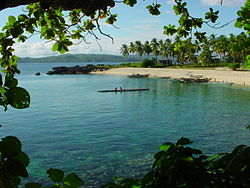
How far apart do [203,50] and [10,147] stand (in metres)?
43.2

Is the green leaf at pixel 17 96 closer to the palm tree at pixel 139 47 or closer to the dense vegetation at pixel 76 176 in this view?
the dense vegetation at pixel 76 176

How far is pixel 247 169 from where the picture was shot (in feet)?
5.67

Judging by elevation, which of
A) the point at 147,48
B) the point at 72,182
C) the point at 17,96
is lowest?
the point at 72,182

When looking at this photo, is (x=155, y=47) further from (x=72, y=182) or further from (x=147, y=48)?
(x=72, y=182)

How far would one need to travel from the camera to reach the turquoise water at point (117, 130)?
675 inches

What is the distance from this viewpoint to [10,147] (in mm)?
1220

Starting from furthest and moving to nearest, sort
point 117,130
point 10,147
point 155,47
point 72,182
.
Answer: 1. point 155,47
2. point 117,130
3. point 72,182
4. point 10,147

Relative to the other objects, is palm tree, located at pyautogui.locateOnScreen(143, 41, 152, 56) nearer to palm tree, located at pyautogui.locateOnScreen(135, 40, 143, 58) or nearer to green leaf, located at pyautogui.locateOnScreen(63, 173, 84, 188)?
palm tree, located at pyautogui.locateOnScreen(135, 40, 143, 58)

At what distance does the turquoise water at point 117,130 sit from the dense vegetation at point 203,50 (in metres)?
6.55

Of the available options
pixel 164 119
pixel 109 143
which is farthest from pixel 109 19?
pixel 164 119

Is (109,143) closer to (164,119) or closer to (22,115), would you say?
(164,119)

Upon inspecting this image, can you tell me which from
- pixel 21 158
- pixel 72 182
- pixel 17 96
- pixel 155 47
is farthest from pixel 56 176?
pixel 155 47

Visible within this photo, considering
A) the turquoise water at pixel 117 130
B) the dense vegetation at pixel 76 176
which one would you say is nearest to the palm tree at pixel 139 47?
the turquoise water at pixel 117 130

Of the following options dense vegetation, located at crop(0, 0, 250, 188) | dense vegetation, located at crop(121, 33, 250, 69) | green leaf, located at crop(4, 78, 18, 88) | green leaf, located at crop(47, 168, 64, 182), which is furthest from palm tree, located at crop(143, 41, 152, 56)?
green leaf, located at crop(4, 78, 18, 88)
